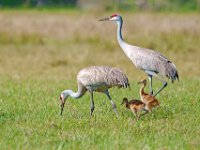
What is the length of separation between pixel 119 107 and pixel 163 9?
33.0 meters

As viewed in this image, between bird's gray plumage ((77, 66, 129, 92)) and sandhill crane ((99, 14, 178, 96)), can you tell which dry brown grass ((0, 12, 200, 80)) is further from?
bird's gray plumage ((77, 66, 129, 92))

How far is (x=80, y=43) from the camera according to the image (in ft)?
83.0

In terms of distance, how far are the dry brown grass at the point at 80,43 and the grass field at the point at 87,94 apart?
3 centimetres

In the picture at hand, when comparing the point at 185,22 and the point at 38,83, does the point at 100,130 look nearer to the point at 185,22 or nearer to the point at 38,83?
the point at 38,83

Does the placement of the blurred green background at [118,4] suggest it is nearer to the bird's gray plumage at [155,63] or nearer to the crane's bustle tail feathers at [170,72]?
the bird's gray plumage at [155,63]

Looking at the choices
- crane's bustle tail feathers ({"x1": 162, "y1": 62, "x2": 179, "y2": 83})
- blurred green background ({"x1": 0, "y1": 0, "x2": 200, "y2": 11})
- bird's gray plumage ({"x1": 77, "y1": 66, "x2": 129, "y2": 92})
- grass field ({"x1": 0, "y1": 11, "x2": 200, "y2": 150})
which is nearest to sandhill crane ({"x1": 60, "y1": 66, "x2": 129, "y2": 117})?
bird's gray plumage ({"x1": 77, "y1": 66, "x2": 129, "y2": 92})

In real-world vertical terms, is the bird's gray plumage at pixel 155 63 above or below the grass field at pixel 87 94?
above

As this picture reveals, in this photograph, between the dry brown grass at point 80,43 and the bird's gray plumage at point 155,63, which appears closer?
the bird's gray plumage at point 155,63

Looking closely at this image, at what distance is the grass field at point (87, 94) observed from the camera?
8523 millimetres

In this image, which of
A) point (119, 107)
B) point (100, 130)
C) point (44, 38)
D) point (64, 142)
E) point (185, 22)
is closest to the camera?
point (64, 142)

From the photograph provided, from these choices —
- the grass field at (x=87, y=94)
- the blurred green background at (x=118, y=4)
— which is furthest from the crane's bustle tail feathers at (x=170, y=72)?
the blurred green background at (x=118, y=4)

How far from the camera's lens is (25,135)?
28.7 ft

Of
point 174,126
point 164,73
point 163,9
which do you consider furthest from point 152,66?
point 163,9

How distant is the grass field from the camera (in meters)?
8.52
